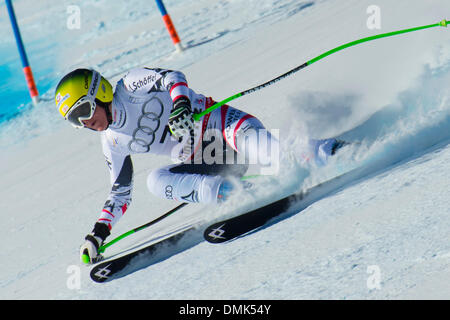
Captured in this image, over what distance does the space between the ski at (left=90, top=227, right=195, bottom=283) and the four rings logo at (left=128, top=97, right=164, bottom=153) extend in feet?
2.16

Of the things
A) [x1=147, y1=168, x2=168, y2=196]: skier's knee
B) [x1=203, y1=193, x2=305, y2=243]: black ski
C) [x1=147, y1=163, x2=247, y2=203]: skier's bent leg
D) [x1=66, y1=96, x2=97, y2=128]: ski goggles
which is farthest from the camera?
[x1=147, y1=168, x2=168, y2=196]: skier's knee

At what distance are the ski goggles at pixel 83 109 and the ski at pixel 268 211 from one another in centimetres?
102

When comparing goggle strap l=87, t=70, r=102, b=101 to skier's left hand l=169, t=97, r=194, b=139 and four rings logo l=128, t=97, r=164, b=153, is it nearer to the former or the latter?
four rings logo l=128, t=97, r=164, b=153

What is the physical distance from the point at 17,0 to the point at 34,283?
17.7 m

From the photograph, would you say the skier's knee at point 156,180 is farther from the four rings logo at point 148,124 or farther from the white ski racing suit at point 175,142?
the four rings logo at point 148,124

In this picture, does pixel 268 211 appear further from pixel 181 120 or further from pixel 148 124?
pixel 148 124

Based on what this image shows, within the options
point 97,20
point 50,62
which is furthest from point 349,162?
point 97,20

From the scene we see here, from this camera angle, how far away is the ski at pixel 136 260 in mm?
3387

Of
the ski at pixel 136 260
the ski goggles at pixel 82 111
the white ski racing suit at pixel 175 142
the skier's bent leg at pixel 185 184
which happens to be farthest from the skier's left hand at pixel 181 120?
the ski at pixel 136 260


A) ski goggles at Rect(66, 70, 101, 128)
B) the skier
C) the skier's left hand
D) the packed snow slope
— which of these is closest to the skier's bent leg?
the skier

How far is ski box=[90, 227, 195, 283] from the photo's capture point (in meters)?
3.39

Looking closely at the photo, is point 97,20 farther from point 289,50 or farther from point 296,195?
point 296,195

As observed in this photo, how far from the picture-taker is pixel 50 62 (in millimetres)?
13414

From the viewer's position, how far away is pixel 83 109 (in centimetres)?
339
